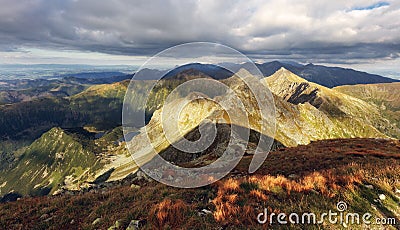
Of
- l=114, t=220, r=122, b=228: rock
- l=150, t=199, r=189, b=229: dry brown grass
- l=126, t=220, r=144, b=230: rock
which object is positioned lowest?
l=114, t=220, r=122, b=228: rock

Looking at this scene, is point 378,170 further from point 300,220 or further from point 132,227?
point 132,227

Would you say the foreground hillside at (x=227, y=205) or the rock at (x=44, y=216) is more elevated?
the foreground hillside at (x=227, y=205)

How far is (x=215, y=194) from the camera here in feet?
45.0

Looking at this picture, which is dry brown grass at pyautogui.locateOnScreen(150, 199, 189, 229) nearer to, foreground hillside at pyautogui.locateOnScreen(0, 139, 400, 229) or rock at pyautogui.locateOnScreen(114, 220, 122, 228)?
foreground hillside at pyautogui.locateOnScreen(0, 139, 400, 229)

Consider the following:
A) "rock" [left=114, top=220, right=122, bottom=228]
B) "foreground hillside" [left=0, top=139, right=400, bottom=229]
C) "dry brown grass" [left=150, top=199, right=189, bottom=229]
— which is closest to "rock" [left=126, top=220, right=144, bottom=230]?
"foreground hillside" [left=0, top=139, right=400, bottom=229]

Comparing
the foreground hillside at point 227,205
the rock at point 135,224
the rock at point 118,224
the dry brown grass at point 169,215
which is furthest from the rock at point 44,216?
the dry brown grass at point 169,215

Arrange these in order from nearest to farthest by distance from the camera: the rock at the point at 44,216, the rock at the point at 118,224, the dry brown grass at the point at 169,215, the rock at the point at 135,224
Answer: the dry brown grass at the point at 169,215 → the rock at the point at 135,224 → the rock at the point at 118,224 → the rock at the point at 44,216

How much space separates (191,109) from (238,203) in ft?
547

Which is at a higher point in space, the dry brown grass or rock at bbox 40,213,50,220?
the dry brown grass

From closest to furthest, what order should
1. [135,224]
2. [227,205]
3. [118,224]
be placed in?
[135,224], [118,224], [227,205]

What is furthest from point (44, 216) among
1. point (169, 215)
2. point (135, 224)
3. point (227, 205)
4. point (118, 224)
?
point (227, 205)

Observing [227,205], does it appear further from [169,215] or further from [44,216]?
[44,216]

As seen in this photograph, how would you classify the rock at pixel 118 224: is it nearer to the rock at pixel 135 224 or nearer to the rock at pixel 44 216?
the rock at pixel 135 224

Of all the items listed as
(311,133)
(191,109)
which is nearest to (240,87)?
(191,109)
